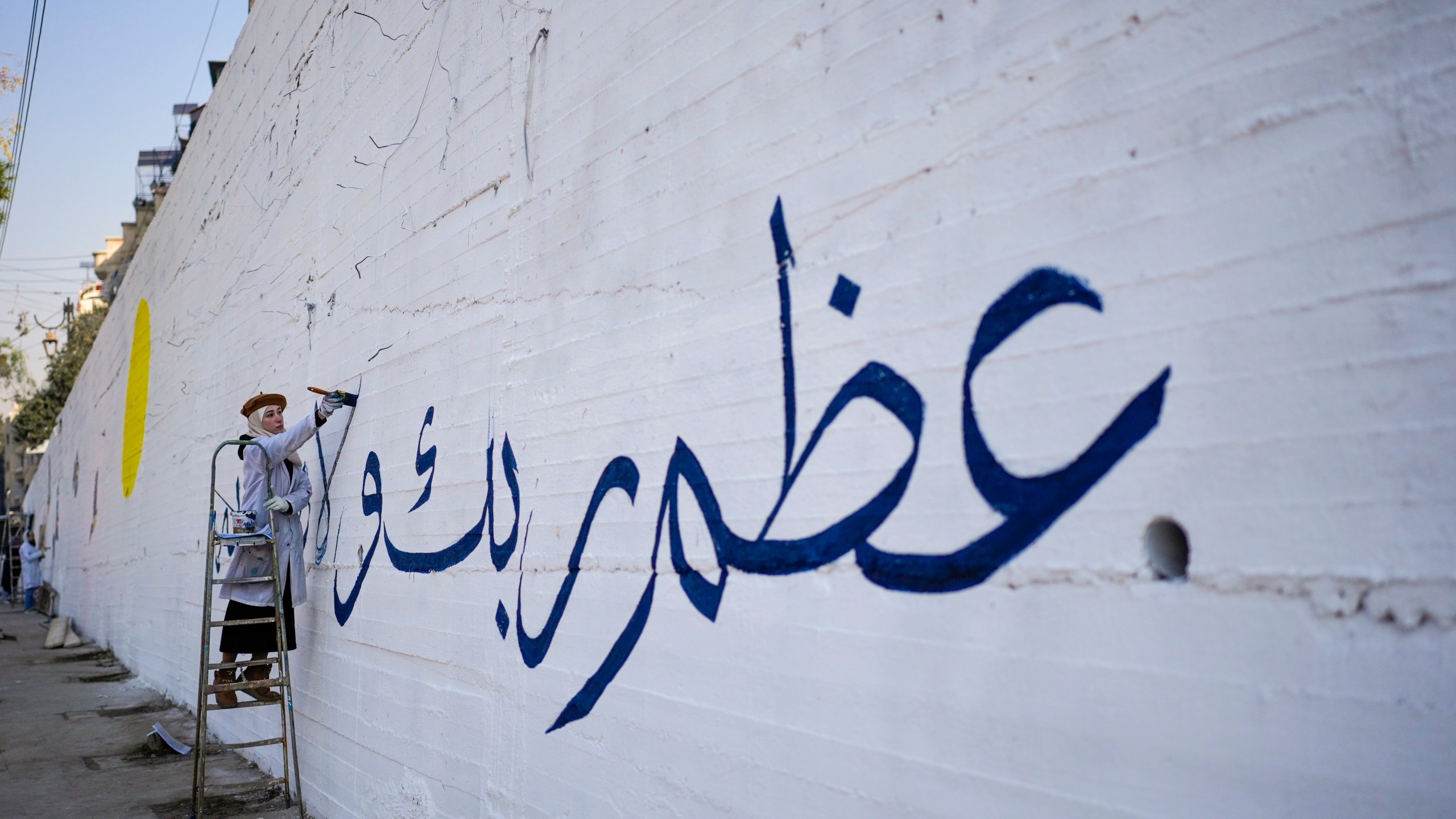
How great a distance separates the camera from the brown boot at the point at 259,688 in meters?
5.19

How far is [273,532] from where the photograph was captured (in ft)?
17.2

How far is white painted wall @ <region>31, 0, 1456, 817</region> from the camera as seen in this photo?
4.57 feet

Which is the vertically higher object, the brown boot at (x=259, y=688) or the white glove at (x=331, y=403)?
the white glove at (x=331, y=403)

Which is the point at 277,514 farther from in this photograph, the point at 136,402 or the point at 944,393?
the point at 136,402

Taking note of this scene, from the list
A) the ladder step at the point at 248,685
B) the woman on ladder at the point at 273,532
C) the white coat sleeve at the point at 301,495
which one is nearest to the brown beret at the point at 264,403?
the woman on ladder at the point at 273,532

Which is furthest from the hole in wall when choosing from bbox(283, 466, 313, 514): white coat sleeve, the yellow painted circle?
the yellow painted circle

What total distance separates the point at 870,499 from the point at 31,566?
25.2 metres

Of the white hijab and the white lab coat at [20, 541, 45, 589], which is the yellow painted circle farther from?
the white lab coat at [20, 541, 45, 589]

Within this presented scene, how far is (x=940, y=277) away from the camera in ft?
6.51

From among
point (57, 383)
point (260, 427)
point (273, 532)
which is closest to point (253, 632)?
point (273, 532)

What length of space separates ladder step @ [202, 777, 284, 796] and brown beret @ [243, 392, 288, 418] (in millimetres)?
2093

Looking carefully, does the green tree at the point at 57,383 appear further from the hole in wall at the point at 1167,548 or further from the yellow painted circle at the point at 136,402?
the hole in wall at the point at 1167,548

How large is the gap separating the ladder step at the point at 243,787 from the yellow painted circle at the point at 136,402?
6.41 m

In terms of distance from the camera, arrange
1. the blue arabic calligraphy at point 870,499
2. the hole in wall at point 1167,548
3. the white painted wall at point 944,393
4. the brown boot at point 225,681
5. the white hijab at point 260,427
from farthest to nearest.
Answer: the brown boot at point 225,681 → the white hijab at point 260,427 → the blue arabic calligraphy at point 870,499 → the hole in wall at point 1167,548 → the white painted wall at point 944,393
